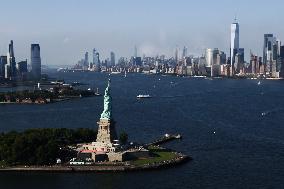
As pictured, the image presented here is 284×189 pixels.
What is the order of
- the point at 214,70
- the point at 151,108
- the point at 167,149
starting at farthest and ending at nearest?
the point at 214,70 < the point at 151,108 < the point at 167,149

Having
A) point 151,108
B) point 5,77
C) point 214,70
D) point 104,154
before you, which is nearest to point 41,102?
point 151,108

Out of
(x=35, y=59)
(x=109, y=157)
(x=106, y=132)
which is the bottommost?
(x=109, y=157)

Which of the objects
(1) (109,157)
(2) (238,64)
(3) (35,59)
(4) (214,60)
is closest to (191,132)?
(1) (109,157)

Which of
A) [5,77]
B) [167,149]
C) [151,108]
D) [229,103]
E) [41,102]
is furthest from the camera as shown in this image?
[5,77]

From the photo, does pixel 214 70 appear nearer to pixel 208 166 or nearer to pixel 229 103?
pixel 229 103

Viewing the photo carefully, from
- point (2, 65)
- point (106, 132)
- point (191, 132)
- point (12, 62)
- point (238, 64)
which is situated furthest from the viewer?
point (238, 64)

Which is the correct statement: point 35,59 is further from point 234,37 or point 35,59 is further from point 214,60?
point 234,37

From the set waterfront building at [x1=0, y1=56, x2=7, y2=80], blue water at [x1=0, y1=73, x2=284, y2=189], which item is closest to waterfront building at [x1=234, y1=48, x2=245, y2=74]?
waterfront building at [x1=0, y1=56, x2=7, y2=80]

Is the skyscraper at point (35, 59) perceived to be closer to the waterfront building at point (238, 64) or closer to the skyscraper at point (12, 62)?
the skyscraper at point (12, 62)
